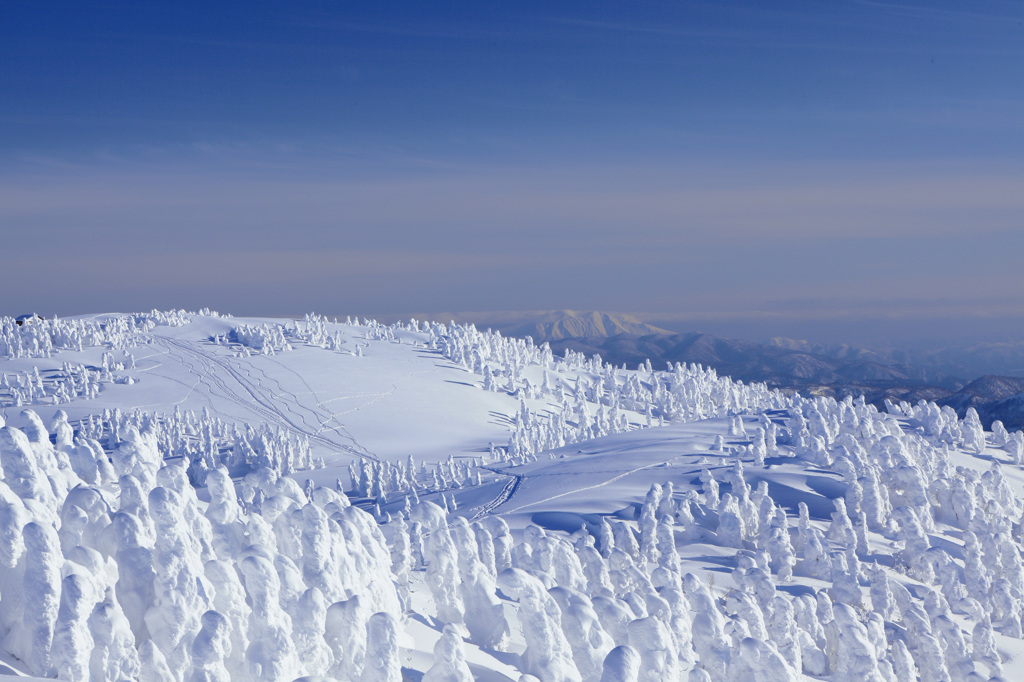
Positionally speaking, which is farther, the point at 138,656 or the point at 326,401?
the point at 326,401

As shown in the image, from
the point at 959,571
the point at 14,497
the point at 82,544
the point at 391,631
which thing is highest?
the point at 14,497

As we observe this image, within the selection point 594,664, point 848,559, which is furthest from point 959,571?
point 594,664

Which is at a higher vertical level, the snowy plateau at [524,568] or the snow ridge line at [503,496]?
the snowy plateau at [524,568]

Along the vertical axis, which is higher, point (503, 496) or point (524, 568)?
point (524, 568)

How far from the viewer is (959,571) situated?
70.3m

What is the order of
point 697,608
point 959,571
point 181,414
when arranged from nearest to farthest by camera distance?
point 697,608 → point 959,571 → point 181,414

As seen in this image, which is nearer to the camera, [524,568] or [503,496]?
[524,568]

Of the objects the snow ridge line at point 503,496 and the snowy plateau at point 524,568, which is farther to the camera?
the snow ridge line at point 503,496

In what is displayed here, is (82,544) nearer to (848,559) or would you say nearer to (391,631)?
(391,631)

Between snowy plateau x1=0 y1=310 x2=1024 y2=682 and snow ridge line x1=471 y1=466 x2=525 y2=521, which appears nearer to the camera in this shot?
snowy plateau x1=0 y1=310 x2=1024 y2=682

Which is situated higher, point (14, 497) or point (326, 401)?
point (14, 497)

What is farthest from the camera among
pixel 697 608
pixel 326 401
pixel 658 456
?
pixel 326 401

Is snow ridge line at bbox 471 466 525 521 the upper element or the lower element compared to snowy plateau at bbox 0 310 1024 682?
lower

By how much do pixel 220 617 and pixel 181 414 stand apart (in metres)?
176
